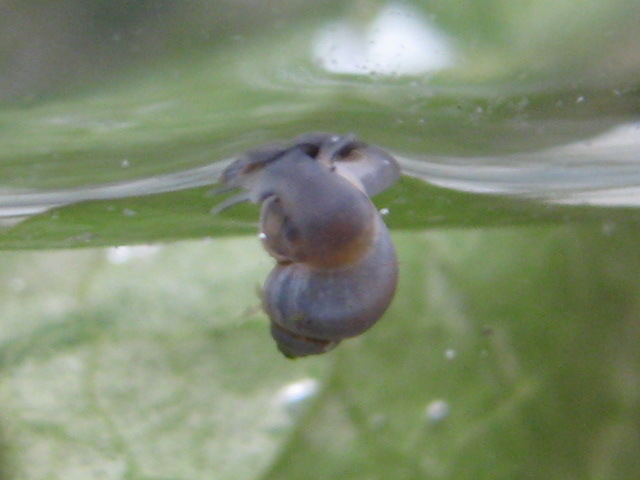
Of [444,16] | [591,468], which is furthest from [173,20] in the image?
[591,468]

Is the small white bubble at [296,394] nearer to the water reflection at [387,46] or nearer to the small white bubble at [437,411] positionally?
the small white bubble at [437,411]

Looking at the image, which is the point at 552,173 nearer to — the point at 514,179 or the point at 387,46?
the point at 514,179

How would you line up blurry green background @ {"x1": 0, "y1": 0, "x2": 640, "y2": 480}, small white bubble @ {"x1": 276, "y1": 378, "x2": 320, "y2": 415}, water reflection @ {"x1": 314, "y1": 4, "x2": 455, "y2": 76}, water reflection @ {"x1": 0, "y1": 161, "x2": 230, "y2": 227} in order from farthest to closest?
water reflection @ {"x1": 314, "y1": 4, "x2": 455, "y2": 76} → small white bubble @ {"x1": 276, "y1": 378, "x2": 320, "y2": 415} → blurry green background @ {"x1": 0, "y1": 0, "x2": 640, "y2": 480} → water reflection @ {"x1": 0, "y1": 161, "x2": 230, "y2": 227}

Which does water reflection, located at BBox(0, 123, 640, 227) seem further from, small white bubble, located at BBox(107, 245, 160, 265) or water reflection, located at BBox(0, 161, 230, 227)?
small white bubble, located at BBox(107, 245, 160, 265)

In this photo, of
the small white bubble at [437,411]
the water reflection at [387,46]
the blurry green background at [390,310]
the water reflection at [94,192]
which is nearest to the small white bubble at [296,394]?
the blurry green background at [390,310]

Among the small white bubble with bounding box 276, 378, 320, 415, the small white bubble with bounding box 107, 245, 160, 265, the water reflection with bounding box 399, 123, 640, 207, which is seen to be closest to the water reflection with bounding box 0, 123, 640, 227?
the water reflection with bounding box 399, 123, 640, 207

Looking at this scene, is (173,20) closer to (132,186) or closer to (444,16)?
(444,16)

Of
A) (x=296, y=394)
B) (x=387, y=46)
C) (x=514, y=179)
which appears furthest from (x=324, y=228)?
(x=387, y=46)
